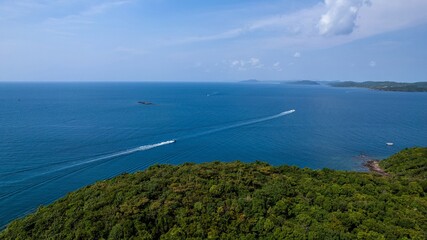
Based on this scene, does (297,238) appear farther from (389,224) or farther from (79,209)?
(79,209)

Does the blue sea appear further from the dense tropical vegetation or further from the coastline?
the dense tropical vegetation

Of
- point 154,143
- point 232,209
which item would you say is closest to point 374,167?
point 232,209

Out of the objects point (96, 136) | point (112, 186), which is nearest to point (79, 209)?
point (112, 186)

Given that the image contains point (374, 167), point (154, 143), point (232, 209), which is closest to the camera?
point (232, 209)

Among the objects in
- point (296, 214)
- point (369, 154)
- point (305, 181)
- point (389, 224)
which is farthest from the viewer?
point (369, 154)

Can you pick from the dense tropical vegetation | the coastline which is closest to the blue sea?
the coastline

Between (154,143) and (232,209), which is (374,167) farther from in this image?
(154,143)

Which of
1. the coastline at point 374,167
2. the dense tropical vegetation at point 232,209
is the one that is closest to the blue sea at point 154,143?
the coastline at point 374,167

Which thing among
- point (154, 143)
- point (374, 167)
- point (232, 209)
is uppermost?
point (232, 209)
